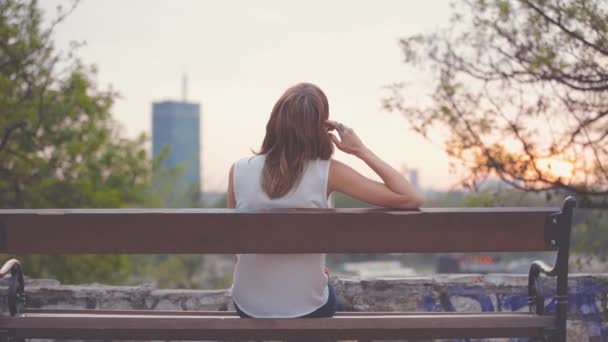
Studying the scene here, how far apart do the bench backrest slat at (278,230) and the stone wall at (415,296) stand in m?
1.61

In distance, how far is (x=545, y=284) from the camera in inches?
182

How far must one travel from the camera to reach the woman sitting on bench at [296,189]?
3088 mm

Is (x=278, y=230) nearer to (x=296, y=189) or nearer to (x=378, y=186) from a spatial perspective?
(x=296, y=189)

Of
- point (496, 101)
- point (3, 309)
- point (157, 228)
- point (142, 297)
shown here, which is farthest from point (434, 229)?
point (496, 101)

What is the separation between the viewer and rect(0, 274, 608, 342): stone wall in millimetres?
4539

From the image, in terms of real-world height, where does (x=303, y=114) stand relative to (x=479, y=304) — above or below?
above

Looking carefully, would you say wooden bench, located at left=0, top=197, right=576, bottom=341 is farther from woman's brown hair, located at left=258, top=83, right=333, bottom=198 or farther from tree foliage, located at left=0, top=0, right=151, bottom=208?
tree foliage, located at left=0, top=0, right=151, bottom=208

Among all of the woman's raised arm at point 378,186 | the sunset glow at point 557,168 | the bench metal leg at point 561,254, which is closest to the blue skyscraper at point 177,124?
the sunset glow at point 557,168

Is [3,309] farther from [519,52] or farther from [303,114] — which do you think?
[519,52]

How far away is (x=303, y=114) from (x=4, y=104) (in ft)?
34.0

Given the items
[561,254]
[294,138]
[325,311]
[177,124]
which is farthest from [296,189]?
[177,124]

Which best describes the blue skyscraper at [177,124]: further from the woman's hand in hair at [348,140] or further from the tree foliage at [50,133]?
the woman's hand in hair at [348,140]

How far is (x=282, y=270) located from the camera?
→ 308 centimetres

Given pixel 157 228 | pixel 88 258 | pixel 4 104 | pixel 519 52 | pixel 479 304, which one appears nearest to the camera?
pixel 157 228
